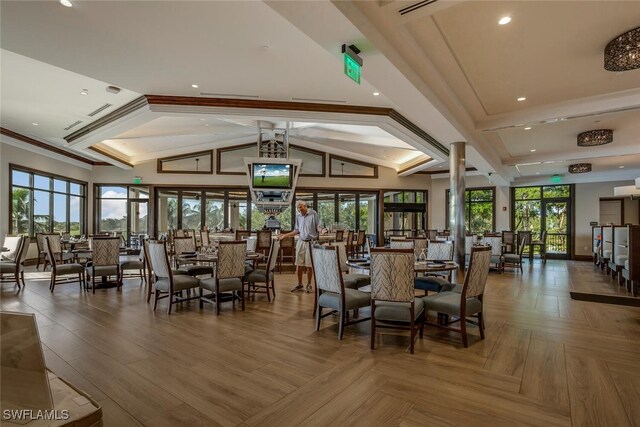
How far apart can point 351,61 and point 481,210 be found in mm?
11650

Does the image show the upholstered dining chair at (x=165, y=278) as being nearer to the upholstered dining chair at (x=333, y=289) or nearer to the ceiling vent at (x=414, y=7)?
the upholstered dining chair at (x=333, y=289)

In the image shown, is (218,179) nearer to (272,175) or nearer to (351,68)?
(272,175)

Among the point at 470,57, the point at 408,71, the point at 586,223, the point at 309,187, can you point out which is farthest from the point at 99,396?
the point at 586,223

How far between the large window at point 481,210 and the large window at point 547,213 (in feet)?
2.45

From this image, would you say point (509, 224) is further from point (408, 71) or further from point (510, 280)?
point (408, 71)

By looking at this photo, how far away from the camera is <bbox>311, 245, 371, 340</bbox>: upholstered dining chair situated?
352cm

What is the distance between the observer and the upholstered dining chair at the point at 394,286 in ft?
10.5

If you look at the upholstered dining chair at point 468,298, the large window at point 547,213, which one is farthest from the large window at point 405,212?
the upholstered dining chair at point 468,298

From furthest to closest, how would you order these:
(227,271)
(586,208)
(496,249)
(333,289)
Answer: (586,208), (496,249), (227,271), (333,289)

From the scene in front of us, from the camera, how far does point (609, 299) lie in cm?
531

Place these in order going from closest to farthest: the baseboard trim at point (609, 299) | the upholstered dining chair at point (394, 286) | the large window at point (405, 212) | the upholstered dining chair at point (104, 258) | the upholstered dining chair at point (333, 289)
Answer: the upholstered dining chair at point (394, 286), the upholstered dining chair at point (333, 289), the baseboard trim at point (609, 299), the upholstered dining chair at point (104, 258), the large window at point (405, 212)

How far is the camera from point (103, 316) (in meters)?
4.27

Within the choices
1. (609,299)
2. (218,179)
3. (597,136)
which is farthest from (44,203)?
(597,136)

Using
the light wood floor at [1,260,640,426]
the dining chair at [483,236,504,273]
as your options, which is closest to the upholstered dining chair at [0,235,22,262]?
the light wood floor at [1,260,640,426]
